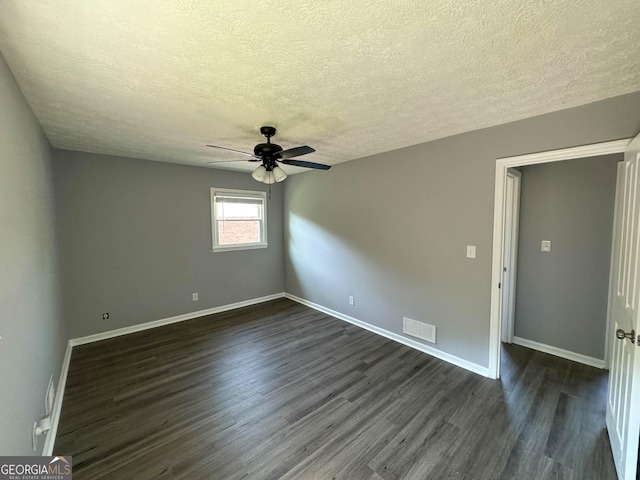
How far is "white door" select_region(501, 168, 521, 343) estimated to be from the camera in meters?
3.04

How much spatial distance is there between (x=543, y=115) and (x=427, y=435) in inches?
108

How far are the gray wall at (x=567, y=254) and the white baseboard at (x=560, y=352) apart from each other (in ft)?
0.13

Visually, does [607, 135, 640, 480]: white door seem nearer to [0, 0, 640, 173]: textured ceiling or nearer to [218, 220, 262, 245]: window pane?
[0, 0, 640, 173]: textured ceiling

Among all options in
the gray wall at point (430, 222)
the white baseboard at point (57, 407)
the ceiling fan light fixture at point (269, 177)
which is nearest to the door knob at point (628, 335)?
the gray wall at point (430, 222)

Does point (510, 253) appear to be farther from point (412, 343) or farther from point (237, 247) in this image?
point (237, 247)

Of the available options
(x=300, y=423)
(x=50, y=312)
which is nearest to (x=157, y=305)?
(x=50, y=312)

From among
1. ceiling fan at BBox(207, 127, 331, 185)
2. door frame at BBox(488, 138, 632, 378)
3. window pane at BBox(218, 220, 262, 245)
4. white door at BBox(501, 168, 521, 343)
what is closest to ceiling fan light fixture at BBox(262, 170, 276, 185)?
ceiling fan at BBox(207, 127, 331, 185)

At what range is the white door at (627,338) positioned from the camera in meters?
1.42

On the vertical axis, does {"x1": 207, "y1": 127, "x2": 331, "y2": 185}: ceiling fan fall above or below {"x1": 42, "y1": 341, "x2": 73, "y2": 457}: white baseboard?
above

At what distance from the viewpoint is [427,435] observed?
6.31 ft

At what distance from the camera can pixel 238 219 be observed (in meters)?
4.73

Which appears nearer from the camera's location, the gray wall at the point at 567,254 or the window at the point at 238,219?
the gray wall at the point at 567,254

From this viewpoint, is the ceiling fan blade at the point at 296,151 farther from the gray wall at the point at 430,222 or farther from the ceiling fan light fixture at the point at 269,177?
the gray wall at the point at 430,222

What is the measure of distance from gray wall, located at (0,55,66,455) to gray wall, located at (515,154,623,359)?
14.6ft
